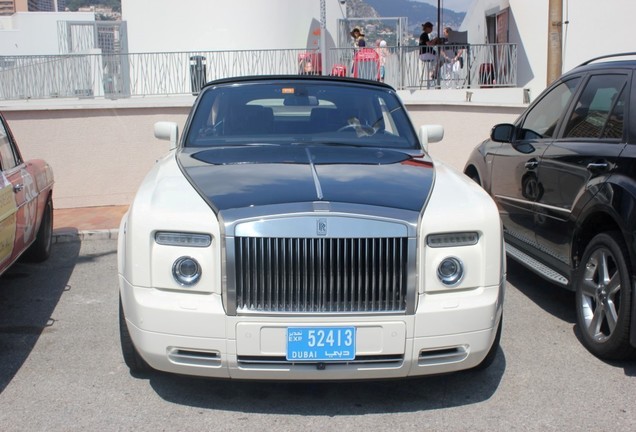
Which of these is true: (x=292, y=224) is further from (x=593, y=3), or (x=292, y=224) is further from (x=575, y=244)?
(x=593, y=3)

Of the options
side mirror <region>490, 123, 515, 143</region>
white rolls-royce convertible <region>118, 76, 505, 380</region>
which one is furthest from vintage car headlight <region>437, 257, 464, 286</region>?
side mirror <region>490, 123, 515, 143</region>

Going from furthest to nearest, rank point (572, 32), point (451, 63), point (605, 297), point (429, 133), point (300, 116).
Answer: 1. point (451, 63)
2. point (572, 32)
3. point (429, 133)
4. point (300, 116)
5. point (605, 297)

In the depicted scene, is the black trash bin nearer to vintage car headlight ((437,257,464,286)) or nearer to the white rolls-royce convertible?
the white rolls-royce convertible

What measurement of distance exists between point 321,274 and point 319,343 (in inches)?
13.2

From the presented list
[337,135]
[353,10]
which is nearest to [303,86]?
[337,135]

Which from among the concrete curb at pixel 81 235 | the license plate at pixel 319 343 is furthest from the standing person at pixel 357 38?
the license plate at pixel 319 343

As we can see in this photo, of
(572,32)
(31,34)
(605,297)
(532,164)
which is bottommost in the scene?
(605,297)

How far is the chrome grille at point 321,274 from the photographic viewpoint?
12.3 ft

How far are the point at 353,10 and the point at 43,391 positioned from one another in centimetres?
3556

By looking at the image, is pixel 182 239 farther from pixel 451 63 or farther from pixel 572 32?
pixel 572 32

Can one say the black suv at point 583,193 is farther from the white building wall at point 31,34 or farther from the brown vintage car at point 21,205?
the white building wall at point 31,34

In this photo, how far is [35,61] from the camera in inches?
543

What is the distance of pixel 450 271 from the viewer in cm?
393

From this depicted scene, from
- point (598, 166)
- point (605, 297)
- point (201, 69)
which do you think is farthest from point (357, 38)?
point (605, 297)
